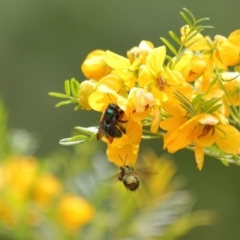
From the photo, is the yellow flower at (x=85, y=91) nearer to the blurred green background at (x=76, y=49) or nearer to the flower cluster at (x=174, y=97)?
the flower cluster at (x=174, y=97)

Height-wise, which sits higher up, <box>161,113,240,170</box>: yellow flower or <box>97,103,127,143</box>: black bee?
<box>97,103,127,143</box>: black bee

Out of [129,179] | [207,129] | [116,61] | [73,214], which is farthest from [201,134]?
[73,214]

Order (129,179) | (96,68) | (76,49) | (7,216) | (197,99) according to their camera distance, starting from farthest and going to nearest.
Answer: (76,49) < (7,216) < (129,179) < (96,68) < (197,99)

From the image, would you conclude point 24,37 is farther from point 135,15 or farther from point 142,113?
point 142,113

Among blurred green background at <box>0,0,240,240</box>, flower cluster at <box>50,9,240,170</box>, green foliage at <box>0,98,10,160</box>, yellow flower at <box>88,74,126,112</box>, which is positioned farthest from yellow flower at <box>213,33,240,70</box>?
blurred green background at <box>0,0,240,240</box>

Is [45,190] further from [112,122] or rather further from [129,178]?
[112,122]

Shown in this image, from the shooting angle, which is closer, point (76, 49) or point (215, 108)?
point (215, 108)

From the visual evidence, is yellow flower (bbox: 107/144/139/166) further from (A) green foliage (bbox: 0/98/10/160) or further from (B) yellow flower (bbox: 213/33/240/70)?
(A) green foliage (bbox: 0/98/10/160)
